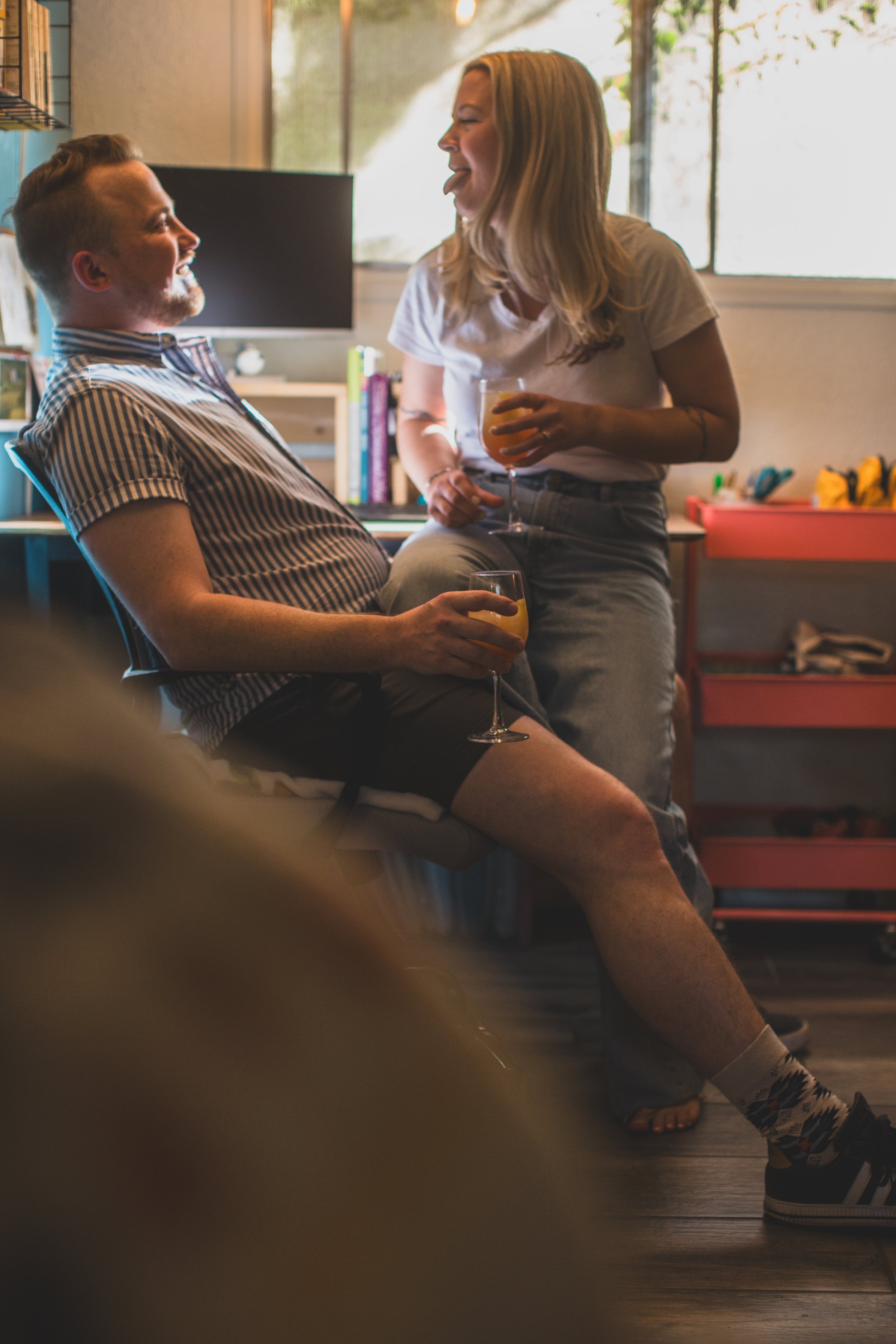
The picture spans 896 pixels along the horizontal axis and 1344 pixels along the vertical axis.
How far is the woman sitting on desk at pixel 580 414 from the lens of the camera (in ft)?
5.02

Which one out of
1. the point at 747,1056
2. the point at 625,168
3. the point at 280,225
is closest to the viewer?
the point at 747,1056

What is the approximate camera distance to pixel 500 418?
1.53 meters

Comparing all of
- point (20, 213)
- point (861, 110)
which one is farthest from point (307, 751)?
point (861, 110)

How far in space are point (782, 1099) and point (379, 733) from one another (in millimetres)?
625

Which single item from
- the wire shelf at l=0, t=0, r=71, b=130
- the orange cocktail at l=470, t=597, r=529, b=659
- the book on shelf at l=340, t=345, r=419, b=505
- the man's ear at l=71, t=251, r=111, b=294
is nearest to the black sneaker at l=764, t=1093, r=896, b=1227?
the orange cocktail at l=470, t=597, r=529, b=659

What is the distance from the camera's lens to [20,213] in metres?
1.49

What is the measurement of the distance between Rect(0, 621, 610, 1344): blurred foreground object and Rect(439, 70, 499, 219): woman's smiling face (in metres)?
1.66

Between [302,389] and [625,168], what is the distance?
3.24 ft

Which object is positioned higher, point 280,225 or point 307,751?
point 280,225

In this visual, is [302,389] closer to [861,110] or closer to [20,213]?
[20,213]

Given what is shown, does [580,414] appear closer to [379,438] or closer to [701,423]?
[701,423]

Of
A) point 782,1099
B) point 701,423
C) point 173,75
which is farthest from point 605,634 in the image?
point 173,75

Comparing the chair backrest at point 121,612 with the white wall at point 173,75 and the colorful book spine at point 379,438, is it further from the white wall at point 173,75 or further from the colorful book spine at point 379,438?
the white wall at point 173,75

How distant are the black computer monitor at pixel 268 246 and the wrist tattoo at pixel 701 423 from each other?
3.30 feet
